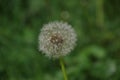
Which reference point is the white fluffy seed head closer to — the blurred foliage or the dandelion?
the dandelion

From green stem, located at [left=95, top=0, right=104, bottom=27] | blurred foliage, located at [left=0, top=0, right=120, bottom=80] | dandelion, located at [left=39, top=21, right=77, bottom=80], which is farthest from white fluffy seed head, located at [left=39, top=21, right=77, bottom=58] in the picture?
green stem, located at [left=95, top=0, right=104, bottom=27]

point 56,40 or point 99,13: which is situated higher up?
point 99,13

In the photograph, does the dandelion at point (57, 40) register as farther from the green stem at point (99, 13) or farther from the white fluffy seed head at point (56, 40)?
the green stem at point (99, 13)

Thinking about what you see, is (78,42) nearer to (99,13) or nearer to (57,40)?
(99,13)

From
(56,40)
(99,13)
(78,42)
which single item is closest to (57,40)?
(56,40)

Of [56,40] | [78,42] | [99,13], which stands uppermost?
[99,13]

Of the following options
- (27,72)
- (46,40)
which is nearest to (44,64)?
(27,72)

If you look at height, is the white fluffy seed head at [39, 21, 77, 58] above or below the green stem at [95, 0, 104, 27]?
below

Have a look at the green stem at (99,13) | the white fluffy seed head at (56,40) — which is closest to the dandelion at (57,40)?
the white fluffy seed head at (56,40)
